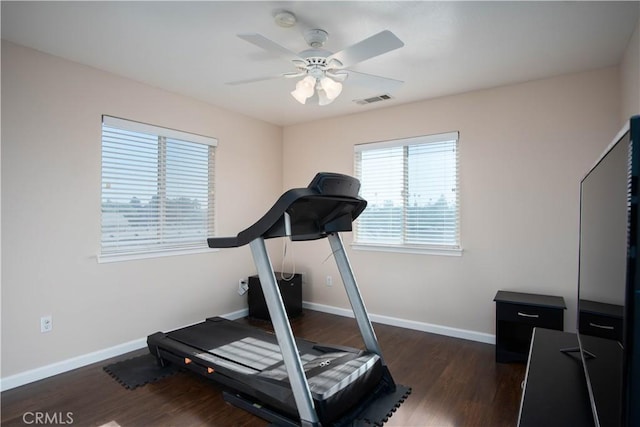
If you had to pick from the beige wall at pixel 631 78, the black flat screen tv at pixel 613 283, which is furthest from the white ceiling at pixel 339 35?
the black flat screen tv at pixel 613 283

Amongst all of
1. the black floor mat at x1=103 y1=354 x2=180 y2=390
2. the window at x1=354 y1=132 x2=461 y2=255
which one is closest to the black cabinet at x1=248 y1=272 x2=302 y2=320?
the window at x1=354 y1=132 x2=461 y2=255

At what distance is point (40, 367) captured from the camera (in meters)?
2.59

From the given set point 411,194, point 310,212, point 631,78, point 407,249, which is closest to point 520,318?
point 407,249

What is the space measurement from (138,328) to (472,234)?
342cm

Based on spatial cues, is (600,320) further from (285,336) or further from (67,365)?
(67,365)

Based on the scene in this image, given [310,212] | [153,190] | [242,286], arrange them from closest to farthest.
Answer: [310,212], [153,190], [242,286]

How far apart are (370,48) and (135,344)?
3222 millimetres

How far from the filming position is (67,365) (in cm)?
272

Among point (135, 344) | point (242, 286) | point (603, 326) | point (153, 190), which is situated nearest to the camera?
point (603, 326)

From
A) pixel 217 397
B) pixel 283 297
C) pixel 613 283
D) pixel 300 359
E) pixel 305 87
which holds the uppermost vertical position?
pixel 305 87

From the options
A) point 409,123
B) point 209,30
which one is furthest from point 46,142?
point 409,123

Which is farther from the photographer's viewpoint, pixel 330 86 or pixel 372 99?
pixel 372 99

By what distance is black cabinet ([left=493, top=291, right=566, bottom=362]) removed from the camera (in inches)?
105

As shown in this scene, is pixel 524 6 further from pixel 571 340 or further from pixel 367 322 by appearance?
pixel 367 322
